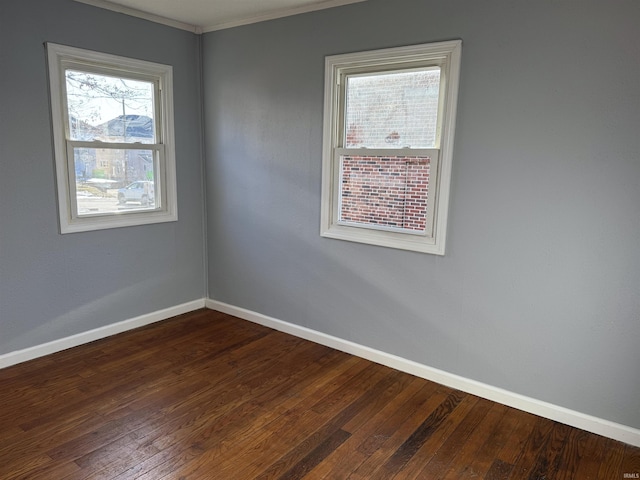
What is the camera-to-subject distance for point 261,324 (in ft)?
12.8

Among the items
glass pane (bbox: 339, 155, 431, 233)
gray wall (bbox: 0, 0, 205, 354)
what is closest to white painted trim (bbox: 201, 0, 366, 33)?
gray wall (bbox: 0, 0, 205, 354)

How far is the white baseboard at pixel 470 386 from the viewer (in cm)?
240

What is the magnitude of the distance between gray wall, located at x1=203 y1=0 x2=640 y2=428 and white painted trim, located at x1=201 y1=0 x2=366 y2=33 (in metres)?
0.04

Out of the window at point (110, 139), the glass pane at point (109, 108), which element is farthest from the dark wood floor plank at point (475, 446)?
the glass pane at point (109, 108)

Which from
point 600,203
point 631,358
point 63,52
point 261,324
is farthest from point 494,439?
point 63,52

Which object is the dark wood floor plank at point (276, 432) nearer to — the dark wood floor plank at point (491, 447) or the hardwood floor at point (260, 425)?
the hardwood floor at point (260, 425)

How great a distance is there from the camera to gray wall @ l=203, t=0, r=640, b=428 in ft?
7.38

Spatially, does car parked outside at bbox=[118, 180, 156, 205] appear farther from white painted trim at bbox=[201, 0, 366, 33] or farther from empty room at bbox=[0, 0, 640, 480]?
white painted trim at bbox=[201, 0, 366, 33]

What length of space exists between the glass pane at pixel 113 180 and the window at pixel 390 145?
60.7 inches

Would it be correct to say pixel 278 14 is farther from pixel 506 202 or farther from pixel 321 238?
pixel 506 202

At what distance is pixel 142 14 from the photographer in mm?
3396

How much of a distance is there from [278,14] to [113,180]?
1.80 meters

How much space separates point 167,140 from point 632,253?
11.0ft

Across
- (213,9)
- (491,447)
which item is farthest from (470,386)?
(213,9)
